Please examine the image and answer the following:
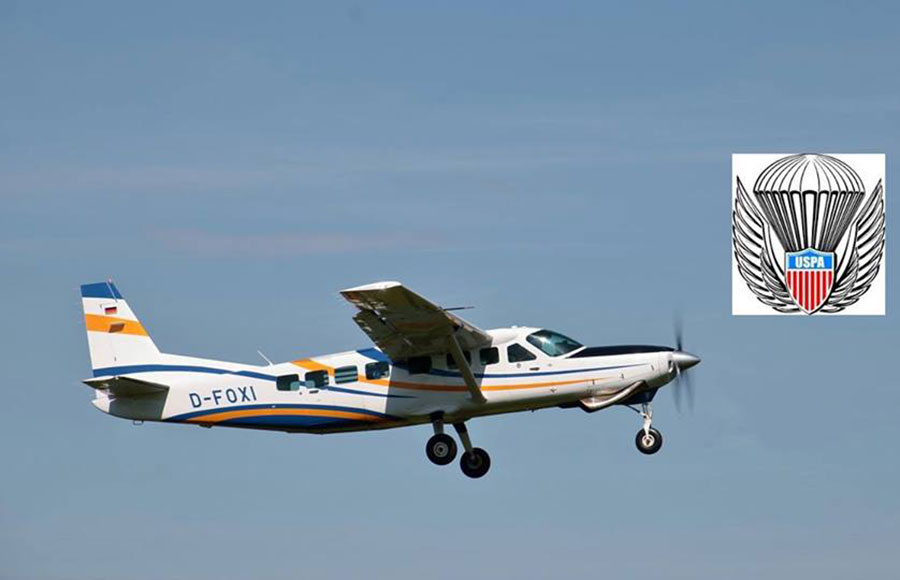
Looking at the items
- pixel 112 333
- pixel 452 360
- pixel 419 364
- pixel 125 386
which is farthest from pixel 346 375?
pixel 112 333

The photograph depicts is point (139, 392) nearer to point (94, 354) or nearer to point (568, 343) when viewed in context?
point (94, 354)

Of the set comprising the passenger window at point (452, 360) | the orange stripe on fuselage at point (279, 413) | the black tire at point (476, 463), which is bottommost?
the black tire at point (476, 463)

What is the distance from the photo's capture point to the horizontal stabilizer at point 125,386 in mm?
50500

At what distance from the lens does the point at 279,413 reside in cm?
5022

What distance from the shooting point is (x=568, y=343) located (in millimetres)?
49531

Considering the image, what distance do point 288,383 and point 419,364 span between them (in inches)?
125

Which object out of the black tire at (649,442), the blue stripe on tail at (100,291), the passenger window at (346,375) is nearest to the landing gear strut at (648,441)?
the black tire at (649,442)

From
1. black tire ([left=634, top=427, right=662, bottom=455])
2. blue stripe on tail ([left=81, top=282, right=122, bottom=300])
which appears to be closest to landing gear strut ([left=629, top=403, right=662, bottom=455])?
black tire ([left=634, top=427, right=662, bottom=455])

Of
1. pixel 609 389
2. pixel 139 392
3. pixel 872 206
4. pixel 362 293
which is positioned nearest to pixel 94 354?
pixel 139 392

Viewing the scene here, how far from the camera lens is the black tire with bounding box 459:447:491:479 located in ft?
166

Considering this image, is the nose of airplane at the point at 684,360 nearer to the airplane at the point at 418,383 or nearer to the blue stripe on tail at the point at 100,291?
the airplane at the point at 418,383

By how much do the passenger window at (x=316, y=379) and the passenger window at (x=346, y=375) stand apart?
0.26 metres

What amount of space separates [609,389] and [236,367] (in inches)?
351

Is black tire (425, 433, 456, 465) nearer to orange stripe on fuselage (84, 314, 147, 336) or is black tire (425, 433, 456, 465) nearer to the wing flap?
the wing flap
